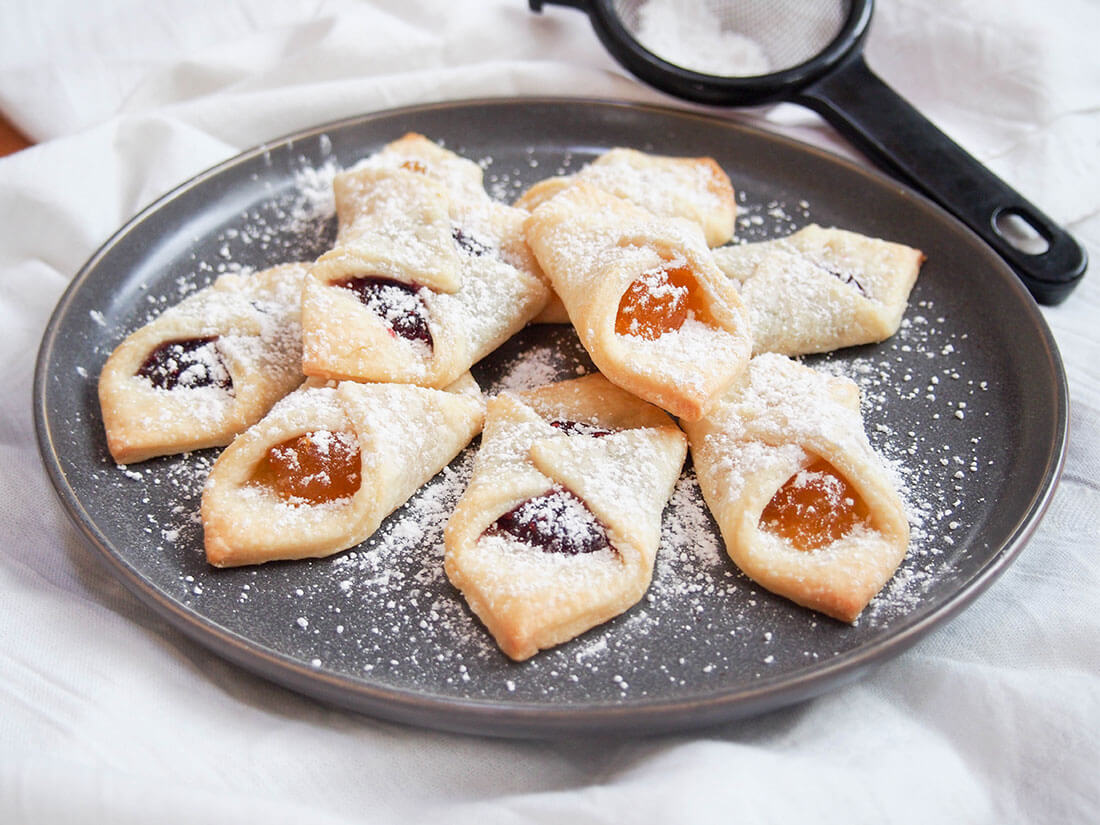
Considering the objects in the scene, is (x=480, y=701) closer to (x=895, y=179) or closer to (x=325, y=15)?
(x=895, y=179)

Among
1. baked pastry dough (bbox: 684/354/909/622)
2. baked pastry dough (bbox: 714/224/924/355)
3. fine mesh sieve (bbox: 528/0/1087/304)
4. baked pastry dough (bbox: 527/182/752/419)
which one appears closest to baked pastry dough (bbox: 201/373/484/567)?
baked pastry dough (bbox: 527/182/752/419)

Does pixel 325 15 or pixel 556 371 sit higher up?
pixel 325 15

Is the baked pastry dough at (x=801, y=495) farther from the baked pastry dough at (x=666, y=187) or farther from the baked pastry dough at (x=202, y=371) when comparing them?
the baked pastry dough at (x=202, y=371)

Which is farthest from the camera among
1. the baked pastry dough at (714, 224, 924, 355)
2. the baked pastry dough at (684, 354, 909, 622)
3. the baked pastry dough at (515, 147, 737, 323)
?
the baked pastry dough at (515, 147, 737, 323)

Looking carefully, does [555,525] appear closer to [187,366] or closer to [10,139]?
[187,366]

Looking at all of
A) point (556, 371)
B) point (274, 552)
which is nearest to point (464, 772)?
point (274, 552)

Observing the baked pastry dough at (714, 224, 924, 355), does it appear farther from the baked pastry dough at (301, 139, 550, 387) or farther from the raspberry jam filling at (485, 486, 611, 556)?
the raspberry jam filling at (485, 486, 611, 556)

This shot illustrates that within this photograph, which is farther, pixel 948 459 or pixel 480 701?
pixel 948 459
